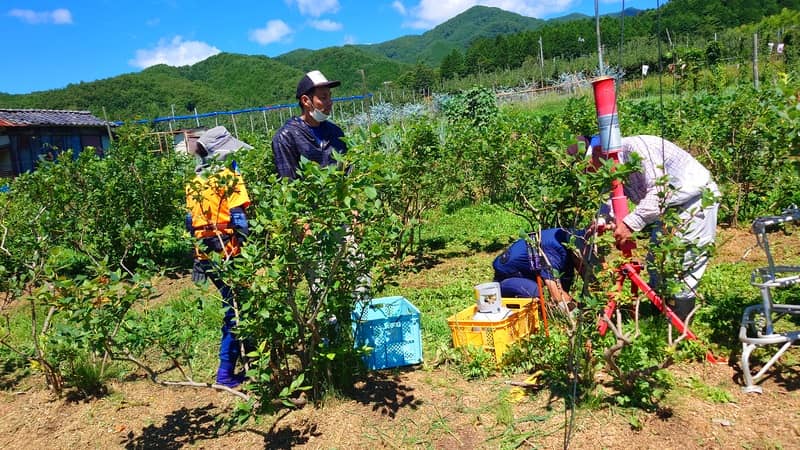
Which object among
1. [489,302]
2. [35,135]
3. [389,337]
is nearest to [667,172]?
[489,302]

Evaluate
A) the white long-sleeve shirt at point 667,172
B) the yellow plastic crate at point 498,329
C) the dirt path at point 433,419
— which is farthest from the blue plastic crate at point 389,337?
the white long-sleeve shirt at point 667,172

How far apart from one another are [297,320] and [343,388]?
619 millimetres

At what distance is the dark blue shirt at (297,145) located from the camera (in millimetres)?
3533

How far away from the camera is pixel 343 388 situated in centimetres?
318

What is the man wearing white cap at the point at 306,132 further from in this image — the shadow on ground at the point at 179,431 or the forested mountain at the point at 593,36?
the forested mountain at the point at 593,36

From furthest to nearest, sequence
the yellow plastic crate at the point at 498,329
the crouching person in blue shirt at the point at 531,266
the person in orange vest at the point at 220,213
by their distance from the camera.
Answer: the crouching person in blue shirt at the point at 531,266 < the yellow plastic crate at the point at 498,329 < the person in orange vest at the point at 220,213

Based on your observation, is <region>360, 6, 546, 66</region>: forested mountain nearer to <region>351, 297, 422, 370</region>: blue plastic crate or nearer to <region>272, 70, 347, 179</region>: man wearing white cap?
<region>272, 70, 347, 179</region>: man wearing white cap

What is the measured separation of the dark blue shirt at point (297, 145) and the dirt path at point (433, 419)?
144 cm

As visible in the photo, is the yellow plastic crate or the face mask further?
the face mask

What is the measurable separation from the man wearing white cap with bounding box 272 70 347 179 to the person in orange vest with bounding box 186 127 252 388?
0.31 m

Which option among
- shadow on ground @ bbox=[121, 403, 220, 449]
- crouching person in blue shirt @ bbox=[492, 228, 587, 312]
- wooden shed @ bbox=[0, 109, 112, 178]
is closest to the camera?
shadow on ground @ bbox=[121, 403, 220, 449]

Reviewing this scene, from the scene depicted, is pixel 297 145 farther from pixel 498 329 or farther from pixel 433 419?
pixel 433 419

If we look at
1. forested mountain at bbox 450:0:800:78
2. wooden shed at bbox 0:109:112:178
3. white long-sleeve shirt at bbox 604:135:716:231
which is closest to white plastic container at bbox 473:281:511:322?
white long-sleeve shirt at bbox 604:135:716:231

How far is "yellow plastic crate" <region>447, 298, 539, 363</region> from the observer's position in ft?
10.8
